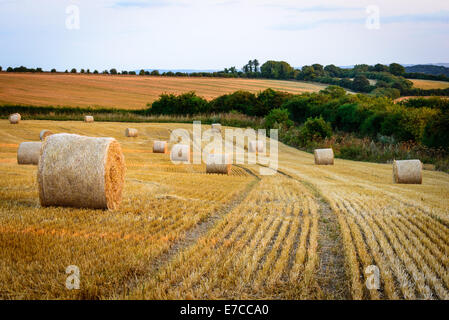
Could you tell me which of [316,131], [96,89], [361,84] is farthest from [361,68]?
[96,89]

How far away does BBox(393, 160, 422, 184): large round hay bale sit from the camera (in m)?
15.5

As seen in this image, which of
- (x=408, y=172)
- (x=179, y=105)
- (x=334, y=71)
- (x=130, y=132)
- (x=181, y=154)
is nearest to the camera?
(x=408, y=172)

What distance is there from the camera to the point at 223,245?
6.16m

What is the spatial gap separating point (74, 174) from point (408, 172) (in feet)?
44.6

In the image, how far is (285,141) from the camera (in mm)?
39375

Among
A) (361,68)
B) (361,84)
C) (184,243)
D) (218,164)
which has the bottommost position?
(218,164)

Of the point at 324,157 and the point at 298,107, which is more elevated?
the point at 298,107

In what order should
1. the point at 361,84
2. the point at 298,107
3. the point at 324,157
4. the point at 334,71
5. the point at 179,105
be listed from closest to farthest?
the point at 324,157 → the point at 298,107 → the point at 179,105 → the point at 361,84 → the point at 334,71

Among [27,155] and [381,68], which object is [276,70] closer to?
[381,68]

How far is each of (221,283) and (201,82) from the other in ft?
251

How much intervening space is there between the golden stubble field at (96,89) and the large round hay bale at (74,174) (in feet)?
129

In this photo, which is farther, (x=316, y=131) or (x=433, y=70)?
(x=433, y=70)

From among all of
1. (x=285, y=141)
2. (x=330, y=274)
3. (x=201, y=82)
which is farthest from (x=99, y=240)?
(x=201, y=82)

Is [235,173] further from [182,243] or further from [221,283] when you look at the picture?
[221,283]
